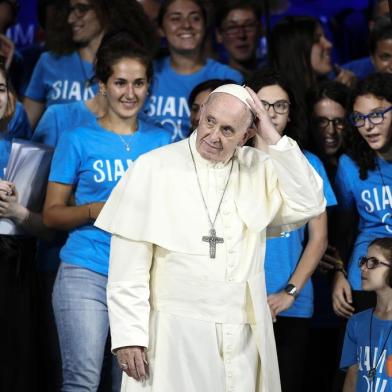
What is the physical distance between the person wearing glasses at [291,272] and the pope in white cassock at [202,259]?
783 millimetres

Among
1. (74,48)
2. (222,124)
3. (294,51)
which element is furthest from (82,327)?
(294,51)

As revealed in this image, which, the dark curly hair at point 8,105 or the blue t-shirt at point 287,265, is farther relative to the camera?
the dark curly hair at point 8,105

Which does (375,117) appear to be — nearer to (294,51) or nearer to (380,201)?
(380,201)

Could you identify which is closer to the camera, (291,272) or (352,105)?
(291,272)

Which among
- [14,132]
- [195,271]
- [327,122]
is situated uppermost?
[327,122]

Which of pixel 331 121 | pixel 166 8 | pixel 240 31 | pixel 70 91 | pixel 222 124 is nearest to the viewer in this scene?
pixel 222 124

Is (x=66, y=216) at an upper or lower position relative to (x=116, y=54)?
lower

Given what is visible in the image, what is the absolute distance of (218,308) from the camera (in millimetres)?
4410

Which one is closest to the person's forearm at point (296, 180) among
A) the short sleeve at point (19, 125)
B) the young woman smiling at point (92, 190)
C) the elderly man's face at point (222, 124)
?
the elderly man's face at point (222, 124)

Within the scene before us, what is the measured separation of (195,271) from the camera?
4.41 meters

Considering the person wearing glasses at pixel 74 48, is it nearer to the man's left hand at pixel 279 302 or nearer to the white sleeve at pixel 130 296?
the man's left hand at pixel 279 302

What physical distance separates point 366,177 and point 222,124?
5.04 feet

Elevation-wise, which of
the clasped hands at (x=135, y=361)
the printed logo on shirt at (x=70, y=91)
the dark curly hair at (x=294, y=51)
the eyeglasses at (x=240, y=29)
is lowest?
the clasped hands at (x=135, y=361)

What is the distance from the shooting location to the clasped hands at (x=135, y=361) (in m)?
4.36
